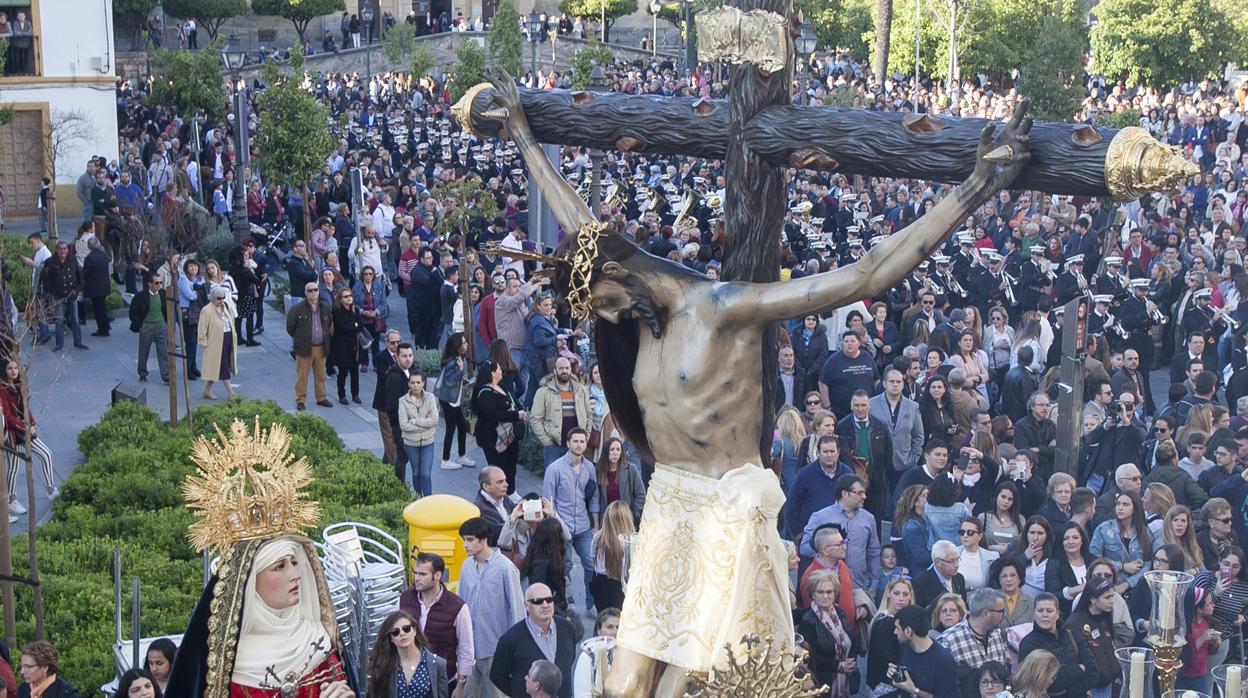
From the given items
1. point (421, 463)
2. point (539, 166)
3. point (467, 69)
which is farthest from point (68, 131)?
point (539, 166)

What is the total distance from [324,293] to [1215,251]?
1000 centimetres

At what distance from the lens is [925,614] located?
923 cm

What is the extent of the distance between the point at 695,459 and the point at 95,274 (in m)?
17.0

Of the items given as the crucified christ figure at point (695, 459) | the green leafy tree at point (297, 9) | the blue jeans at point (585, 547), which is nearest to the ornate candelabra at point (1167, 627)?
the crucified christ figure at point (695, 459)

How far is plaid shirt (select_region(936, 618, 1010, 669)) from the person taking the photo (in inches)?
365

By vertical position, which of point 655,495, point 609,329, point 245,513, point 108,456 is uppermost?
point 609,329

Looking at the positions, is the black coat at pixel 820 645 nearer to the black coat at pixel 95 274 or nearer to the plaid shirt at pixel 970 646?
the plaid shirt at pixel 970 646

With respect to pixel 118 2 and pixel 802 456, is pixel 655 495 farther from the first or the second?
pixel 118 2

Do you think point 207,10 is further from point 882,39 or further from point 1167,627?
point 1167,627

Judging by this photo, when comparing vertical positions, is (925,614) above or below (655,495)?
below

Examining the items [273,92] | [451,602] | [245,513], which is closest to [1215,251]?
[273,92]

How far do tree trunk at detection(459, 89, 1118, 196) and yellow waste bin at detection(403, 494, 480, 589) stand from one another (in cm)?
550

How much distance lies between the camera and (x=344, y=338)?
58.4ft

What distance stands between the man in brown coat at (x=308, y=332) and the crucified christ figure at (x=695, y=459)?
12.5m
